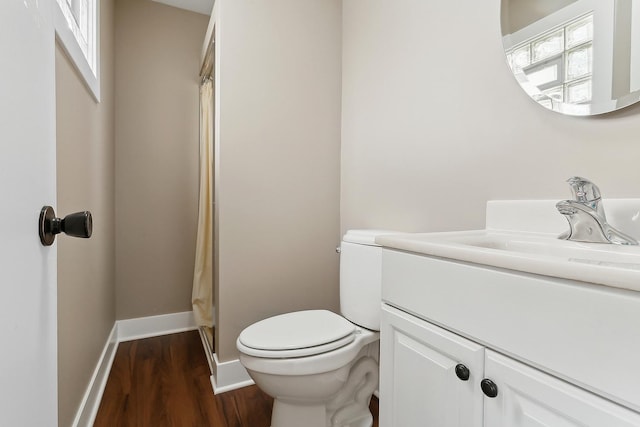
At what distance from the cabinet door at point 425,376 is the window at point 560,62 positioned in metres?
0.76

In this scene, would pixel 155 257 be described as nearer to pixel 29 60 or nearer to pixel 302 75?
pixel 302 75

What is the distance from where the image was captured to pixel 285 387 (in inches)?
47.5

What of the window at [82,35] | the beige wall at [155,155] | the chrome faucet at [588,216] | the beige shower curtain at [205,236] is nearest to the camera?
the chrome faucet at [588,216]

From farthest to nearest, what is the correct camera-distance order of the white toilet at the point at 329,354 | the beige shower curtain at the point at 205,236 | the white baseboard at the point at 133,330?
the beige shower curtain at the point at 205,236 < the white baseboard at the point at 133,330 < the white toilet at the point at 329,354

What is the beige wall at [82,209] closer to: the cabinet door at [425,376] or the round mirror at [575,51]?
the cabinet door at [425,376]

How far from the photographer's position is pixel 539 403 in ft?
1.78

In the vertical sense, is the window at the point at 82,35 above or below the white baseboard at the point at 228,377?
above

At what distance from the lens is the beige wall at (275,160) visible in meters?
1.69

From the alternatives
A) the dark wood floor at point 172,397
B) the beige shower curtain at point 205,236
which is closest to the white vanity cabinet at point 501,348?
the dark wood floor at point 172,397

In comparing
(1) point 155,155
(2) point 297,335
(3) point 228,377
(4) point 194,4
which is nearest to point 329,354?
(2) point 297,335

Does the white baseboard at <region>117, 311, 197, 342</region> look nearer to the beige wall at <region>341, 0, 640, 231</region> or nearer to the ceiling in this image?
the beige wall at <region>341, 0, 640, 231</region>

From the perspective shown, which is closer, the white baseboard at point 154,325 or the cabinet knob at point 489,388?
the cabinet knob at point 489,388

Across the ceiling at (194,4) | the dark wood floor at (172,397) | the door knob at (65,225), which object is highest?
the ceiling at (194,4)

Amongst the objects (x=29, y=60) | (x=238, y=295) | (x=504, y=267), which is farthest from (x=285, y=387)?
(x=29, y=60)
